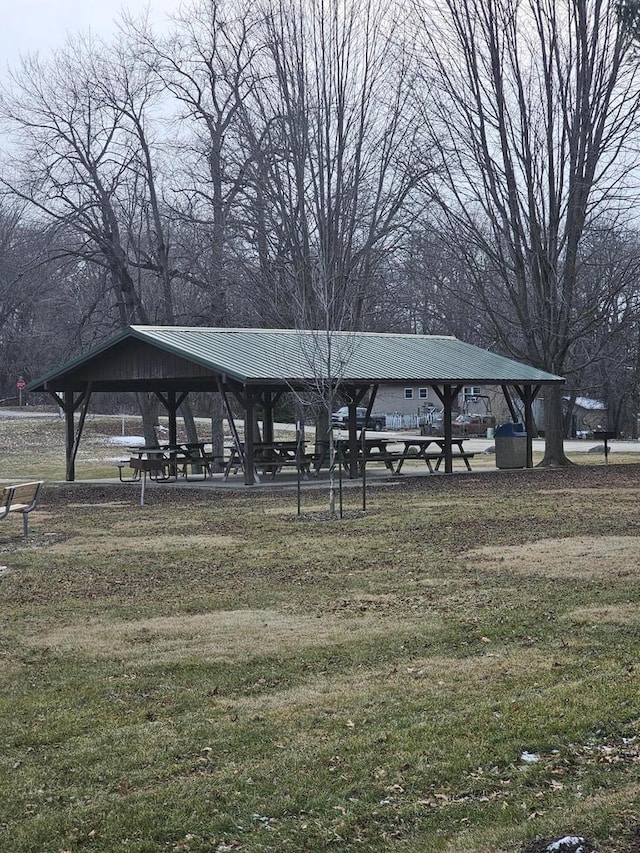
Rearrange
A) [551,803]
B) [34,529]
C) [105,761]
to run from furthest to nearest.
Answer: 1. [34,529]
2. [105,761]
3. [551,803]

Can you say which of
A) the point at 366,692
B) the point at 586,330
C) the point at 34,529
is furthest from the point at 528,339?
the point at 366,692

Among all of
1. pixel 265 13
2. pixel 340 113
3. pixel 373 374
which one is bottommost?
pixel 373 374

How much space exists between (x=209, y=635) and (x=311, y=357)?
46.1ft

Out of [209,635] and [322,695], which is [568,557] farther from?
[322,695]

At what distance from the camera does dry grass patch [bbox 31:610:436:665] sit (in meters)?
8.27

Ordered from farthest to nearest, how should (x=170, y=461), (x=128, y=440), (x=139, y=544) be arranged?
(x=128, y=440) → (x=170, y=461) → (x=139, y=544)

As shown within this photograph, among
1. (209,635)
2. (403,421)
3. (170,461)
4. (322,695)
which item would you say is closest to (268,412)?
(170,461)

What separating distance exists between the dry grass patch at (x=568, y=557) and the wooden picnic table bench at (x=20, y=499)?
6.27m

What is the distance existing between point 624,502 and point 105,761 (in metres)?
14.6

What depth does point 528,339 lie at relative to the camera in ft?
106

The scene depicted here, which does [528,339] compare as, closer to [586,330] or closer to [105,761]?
[586,330]

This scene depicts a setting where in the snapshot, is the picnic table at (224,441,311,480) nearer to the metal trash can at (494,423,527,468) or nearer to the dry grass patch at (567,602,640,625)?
the metal trash can at (494,423,527,468)

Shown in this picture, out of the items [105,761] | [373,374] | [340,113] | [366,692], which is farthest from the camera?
[340,113]

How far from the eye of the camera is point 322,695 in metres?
7.04
